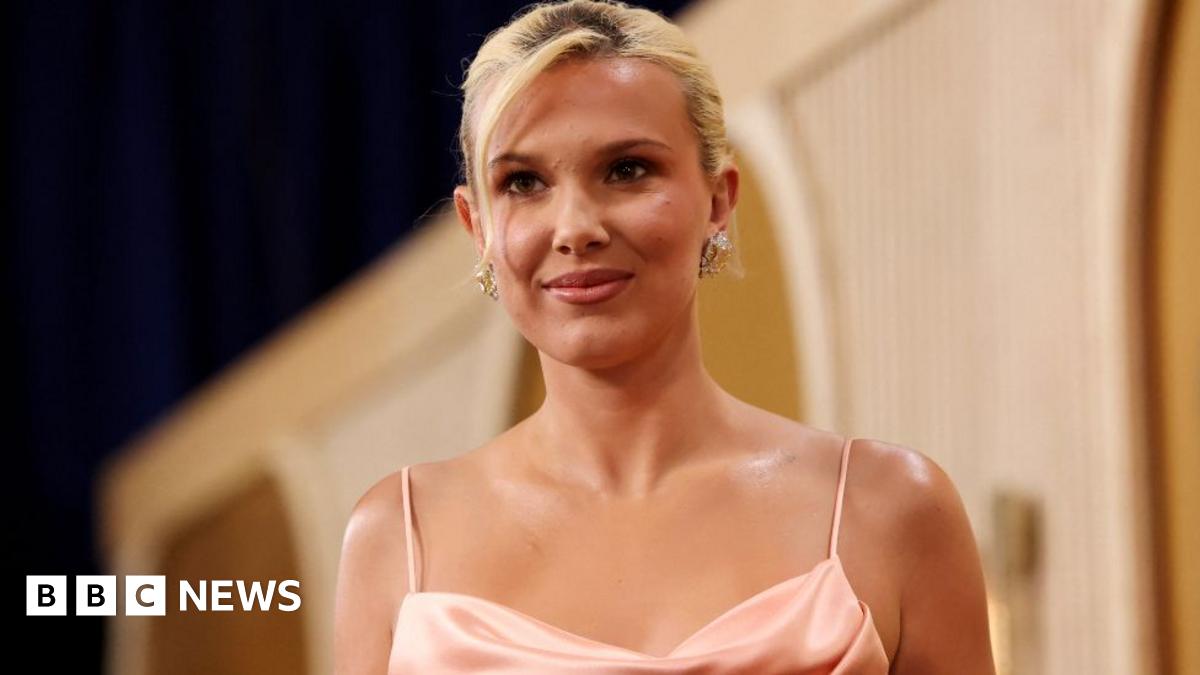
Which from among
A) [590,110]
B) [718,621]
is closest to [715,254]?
[590,110]

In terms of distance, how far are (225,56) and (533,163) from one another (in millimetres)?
3383

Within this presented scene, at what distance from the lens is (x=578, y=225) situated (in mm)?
1221

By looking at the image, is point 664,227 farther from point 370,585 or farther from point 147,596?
point 147,596

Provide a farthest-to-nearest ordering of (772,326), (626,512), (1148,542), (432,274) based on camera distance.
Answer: (432,274) → (772,326) → (1148,542) → (626,512)

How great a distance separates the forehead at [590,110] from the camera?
125cm

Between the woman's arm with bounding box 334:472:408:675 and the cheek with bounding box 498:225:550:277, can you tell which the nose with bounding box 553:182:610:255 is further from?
the woman's arm with bounding box 334:472:408:675

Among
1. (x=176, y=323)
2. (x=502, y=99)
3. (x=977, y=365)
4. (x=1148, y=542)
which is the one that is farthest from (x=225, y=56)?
(x=502, y=99)

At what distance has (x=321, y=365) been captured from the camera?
394cm

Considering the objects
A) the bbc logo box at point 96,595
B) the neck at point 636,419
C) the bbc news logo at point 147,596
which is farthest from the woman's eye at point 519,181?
the bbc logo box at point 96,595

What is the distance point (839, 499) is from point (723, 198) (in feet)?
0.83

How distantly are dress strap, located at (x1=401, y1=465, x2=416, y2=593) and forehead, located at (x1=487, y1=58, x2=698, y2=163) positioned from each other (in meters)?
0.30

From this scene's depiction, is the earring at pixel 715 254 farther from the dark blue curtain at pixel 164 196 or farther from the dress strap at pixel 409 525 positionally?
the dark blue curtain at pixel 164 196

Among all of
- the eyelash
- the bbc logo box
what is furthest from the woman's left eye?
the bbc logo box

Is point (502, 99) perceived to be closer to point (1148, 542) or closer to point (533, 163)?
point (533, 163)
